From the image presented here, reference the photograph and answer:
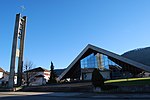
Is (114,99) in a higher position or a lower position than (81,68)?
lower

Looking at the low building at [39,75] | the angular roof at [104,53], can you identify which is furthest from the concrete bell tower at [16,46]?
the low building at [39,75]

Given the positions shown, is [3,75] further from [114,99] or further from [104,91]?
[114,99]

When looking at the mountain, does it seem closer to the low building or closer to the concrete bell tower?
the concrete bell tower

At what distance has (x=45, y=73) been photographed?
258ft

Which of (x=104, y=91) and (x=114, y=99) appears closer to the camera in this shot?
(x=114, y=99)

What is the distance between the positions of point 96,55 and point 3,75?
2124 inches

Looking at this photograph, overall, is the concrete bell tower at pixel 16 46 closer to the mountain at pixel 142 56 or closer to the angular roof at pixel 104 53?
the angular roof at pixel 104 53

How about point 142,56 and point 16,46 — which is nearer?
point 16,46

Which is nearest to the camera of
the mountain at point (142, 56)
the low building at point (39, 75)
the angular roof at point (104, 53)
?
the angular roof at point (104, 53)

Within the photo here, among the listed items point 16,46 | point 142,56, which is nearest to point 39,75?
point 16,46

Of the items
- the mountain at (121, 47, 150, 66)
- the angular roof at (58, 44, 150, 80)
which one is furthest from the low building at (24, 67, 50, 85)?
the mountain at (121, 47, 150, 66)

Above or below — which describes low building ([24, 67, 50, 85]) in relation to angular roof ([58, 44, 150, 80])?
below

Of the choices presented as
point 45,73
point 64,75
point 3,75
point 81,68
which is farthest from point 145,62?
point 3,75

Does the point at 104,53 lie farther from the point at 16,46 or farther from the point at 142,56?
the point at 16,46
